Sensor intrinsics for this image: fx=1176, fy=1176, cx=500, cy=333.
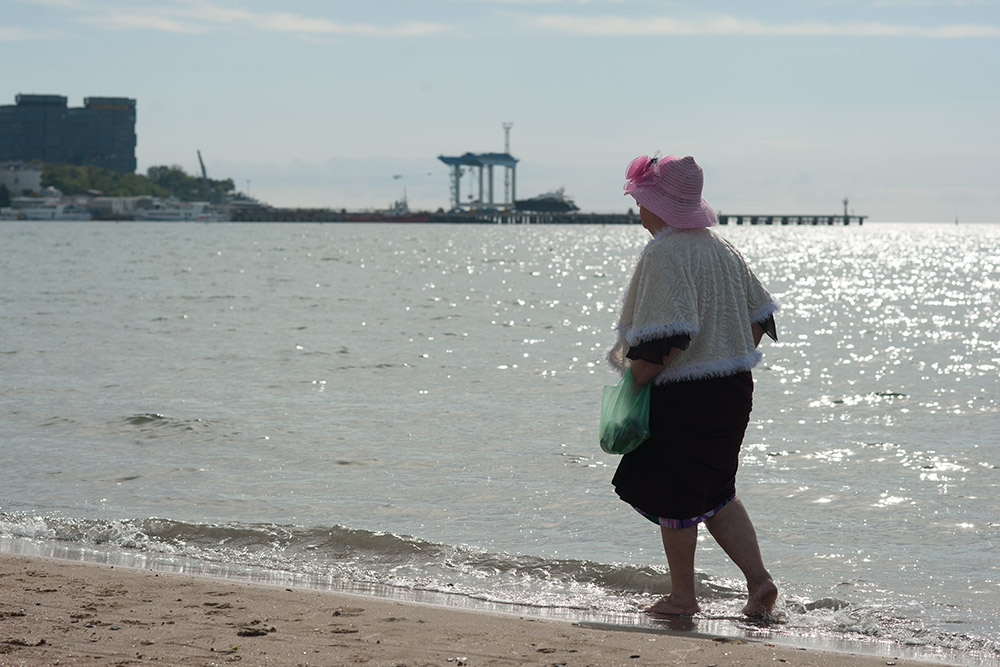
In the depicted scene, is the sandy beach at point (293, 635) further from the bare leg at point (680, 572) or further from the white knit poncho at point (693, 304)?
the white knit poncho at point (693, 304)

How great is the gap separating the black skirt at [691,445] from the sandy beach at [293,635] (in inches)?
18.4

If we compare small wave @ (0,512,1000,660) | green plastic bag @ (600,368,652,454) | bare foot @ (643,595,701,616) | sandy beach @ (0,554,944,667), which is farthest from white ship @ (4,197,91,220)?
green plastic bag @ (600,368,652,454)

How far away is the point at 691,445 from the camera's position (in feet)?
13.4

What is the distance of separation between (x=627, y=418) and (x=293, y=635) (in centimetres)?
133

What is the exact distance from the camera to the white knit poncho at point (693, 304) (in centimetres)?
397

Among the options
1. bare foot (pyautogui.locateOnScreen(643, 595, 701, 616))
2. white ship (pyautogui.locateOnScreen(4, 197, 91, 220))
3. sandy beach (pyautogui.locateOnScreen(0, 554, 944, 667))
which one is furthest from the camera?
white ship (pyautogui.locateOnScreen(4, 197, 91, 220))

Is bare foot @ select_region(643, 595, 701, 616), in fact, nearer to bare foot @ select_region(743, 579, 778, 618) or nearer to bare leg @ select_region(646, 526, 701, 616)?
bare leg @ select_region(646, 526, 701, 616)

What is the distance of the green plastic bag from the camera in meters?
4.08

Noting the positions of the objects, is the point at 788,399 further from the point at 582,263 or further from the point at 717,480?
the point at 582,263

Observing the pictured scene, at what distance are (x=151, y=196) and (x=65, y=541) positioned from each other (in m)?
202

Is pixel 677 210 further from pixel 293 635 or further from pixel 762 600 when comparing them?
pixel 293 635

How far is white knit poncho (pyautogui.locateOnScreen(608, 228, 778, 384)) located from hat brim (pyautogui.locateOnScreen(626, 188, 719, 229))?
0.11 ft

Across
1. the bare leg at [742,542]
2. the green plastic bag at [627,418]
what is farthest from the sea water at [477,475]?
the green plastic bag at [627,418]

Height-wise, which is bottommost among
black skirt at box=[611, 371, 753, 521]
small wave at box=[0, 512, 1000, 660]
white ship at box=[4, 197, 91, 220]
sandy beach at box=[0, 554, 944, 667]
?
small wave at box=[0, 512, 1000, 660]
